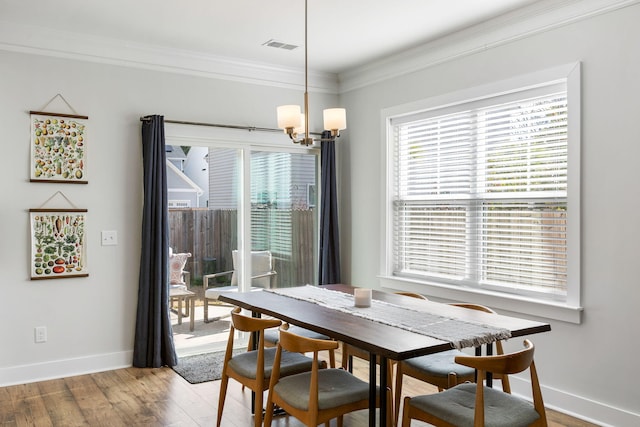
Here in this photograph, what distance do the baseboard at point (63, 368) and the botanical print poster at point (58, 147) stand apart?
1.42m

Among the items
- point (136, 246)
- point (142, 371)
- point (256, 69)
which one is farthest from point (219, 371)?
point (256, 69)

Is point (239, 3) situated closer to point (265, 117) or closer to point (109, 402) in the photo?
point (265, 117)

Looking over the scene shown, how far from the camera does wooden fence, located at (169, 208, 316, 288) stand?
483cm

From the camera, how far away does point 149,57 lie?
4523mm

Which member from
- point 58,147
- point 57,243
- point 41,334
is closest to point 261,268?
point 57,243

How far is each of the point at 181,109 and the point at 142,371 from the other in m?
2.23

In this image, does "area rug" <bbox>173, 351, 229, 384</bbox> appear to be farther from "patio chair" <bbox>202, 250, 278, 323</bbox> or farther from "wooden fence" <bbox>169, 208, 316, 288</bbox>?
"wooden fence" <bbox>169, 208, 316, 288</bbox>

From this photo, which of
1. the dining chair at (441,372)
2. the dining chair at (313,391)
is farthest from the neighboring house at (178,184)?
the dining chair at (441,372)

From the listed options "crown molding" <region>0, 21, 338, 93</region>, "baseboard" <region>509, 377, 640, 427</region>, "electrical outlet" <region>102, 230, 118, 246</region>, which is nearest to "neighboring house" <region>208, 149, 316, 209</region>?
"crown molding" <region>0, 21, 338, 93</region>

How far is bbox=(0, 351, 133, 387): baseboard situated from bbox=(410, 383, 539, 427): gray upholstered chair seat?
2.92 m

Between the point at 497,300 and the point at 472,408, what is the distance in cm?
170

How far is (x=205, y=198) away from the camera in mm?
4953

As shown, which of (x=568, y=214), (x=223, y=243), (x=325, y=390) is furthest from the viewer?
(x=223, y=243)

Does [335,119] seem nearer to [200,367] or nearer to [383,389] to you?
[383,389]
